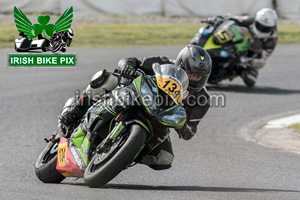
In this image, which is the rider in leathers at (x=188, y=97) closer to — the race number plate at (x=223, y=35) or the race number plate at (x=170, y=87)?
the race number plate at (x=170, y=87)

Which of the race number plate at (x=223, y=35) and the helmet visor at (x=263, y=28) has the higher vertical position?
the helmet visor at (x=263, y=28)

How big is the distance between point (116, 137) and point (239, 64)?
8473 mm

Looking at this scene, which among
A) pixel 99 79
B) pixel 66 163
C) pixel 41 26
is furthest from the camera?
pixel 41 26

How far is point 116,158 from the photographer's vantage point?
5.29m

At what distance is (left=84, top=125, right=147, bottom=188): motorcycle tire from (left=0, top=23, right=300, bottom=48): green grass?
38.2 feet

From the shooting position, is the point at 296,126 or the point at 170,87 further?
the point at 296,126

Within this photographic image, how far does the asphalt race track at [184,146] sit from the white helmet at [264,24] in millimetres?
1164

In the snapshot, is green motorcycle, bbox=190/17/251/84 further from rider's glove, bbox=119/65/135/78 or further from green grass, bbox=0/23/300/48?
rider's glove, bbox=119/65/135/78

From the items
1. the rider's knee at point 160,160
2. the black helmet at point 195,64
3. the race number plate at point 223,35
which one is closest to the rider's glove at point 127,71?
the black helmet at point 195,64

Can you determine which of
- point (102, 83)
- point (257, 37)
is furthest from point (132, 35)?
point (102, 83)

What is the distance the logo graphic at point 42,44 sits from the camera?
49.3 feet

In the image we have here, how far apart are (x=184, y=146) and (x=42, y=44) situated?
767cm

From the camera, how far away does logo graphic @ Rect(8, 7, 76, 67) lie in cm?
1504

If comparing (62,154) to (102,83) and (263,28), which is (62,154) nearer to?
(102,83)
